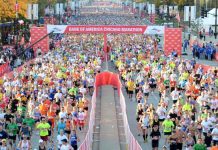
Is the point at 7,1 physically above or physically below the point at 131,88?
above

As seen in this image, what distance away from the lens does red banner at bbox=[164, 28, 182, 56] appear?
58844 mm

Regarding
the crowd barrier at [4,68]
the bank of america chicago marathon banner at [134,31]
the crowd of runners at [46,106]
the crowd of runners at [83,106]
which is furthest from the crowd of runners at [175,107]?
the bank of america chicago marathon banner at [134,31]

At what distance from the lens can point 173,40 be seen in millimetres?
58812

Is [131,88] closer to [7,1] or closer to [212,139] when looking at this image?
[212,139]

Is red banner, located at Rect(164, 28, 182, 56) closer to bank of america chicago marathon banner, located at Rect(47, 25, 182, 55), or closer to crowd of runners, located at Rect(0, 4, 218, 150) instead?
bank of america chicago marathon banner, located at Rect(47, 25, 182, 55)

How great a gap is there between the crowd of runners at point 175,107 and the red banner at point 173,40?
37.2 ft

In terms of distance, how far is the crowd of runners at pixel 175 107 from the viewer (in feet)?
70.5

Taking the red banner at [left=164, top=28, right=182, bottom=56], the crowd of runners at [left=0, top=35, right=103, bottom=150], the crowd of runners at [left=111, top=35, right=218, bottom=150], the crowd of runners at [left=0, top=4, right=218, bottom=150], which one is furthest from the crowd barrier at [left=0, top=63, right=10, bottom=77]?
the red banner at [left=164, top=28, right=182, bottom=56]

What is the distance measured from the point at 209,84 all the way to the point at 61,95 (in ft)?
28.2

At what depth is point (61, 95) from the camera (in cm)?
2867

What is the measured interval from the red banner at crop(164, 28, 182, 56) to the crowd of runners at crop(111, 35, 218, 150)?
11.3 meters

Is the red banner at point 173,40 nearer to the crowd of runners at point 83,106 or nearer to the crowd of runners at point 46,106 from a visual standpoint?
the crowd of runners at point 83,106

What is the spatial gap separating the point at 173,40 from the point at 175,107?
112 ft

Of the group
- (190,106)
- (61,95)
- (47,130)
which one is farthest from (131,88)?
(47,130)
